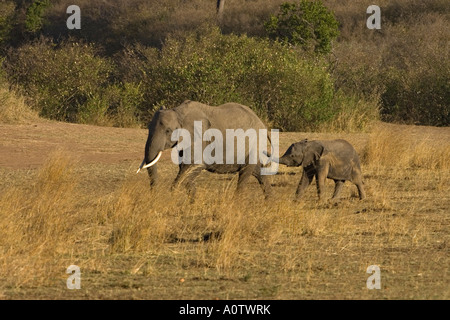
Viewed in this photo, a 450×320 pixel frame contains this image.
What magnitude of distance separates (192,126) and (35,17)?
31.9 meters

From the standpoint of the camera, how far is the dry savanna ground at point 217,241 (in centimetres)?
657

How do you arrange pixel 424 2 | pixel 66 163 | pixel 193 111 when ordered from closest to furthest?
pixel 193 111 < pixel 66 163 < pixel 424 2

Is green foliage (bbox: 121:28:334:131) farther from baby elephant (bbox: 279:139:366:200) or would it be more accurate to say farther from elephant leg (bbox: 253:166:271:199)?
elephant leg (bbox: 253:166:271:199)

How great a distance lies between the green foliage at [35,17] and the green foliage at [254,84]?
19758 millimetres

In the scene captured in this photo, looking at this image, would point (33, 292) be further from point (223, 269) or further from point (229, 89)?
point (229, 89)

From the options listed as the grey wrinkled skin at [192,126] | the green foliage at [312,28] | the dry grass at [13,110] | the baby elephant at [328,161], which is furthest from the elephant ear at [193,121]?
the green foliage at [312,28]

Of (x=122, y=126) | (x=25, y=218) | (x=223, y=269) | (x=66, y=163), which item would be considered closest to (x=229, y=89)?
(x=122, y=126)

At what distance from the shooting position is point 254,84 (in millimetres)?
21562

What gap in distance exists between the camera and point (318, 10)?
29094mm

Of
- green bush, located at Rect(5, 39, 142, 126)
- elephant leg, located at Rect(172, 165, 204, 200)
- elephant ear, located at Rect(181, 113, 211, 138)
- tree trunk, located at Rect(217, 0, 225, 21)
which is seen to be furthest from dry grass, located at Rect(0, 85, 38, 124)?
tree trunk, located at Rect(217, 0, 225, 21)

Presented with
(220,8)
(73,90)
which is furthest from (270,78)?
(220,8)

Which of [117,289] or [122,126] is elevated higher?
[122,126]

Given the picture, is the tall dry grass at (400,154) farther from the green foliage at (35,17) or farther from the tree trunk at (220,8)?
the green foliage at (35,17)

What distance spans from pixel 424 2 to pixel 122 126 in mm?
21636
